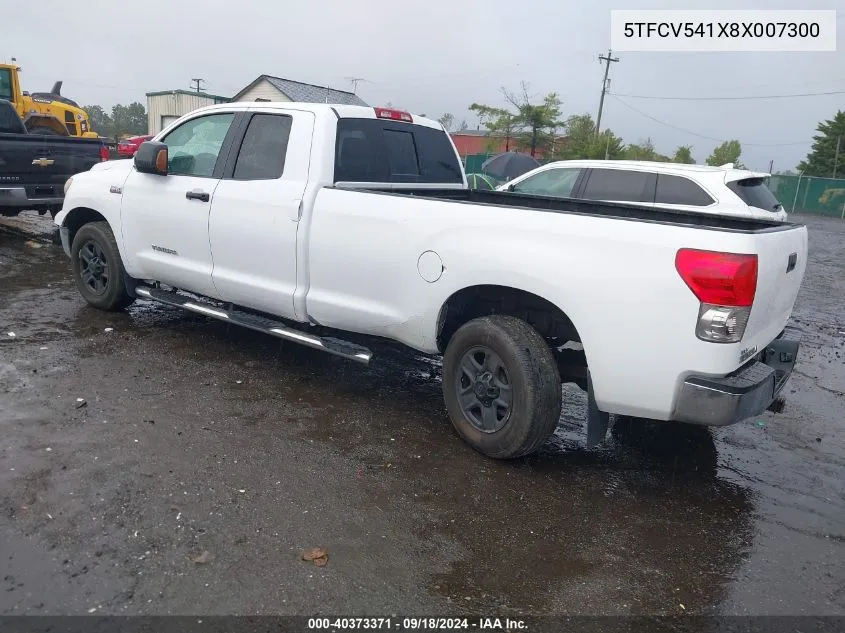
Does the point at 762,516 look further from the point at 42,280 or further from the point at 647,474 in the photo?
the point at 42,280

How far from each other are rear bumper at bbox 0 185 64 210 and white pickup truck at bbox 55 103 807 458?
3.55 m

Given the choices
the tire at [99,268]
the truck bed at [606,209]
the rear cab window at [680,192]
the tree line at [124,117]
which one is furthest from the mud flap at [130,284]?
the tree line at [124,117]

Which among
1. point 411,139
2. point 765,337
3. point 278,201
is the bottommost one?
point 765,337

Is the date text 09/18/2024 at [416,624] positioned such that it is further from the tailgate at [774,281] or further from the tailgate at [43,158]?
the tailgate at [43,158]

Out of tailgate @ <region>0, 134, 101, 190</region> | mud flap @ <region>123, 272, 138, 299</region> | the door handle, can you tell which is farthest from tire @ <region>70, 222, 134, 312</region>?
tailgate @ <region>0, 134, 101, 190</region>

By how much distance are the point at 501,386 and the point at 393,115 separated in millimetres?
2436

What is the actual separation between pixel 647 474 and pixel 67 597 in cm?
301

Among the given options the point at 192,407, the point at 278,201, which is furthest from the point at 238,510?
the point at 278,201

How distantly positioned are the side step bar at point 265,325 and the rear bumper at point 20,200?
4.26 metres

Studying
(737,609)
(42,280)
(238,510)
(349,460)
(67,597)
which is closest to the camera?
(67,597)

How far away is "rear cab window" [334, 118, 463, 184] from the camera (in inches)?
189

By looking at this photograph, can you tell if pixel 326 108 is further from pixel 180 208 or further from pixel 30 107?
pixel 30 107

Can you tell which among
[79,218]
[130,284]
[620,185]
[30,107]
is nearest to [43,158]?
[79,218]

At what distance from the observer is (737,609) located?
9.27ft
